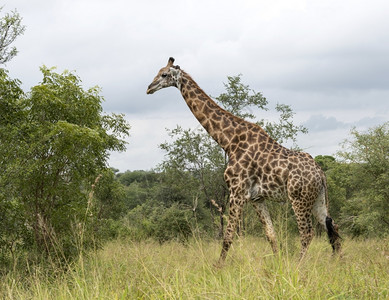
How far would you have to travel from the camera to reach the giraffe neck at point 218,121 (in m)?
9.47

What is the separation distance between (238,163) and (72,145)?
382 cm

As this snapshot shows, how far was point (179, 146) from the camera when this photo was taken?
2138 cm

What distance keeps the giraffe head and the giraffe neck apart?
119mm

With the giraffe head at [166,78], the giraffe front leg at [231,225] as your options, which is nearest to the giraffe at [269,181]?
the giraffe front leg at [231,225]

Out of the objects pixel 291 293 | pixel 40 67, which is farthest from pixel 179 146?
pixel 291 293

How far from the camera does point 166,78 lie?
9.82 m

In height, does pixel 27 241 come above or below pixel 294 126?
below

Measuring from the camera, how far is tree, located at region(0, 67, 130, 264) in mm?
10148

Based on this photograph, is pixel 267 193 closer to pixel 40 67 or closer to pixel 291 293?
pixel 291 293

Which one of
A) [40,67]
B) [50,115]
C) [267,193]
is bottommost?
[267,193]

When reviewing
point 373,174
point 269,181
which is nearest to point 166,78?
point 269,181

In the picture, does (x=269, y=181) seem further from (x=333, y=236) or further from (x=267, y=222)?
(x=333, y=236)

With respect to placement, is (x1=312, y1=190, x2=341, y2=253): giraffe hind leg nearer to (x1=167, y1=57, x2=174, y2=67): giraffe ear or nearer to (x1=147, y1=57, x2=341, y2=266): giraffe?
(x1=147, y1=57, x2=341, y2=266): giraffe

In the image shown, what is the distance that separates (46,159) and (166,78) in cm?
327
